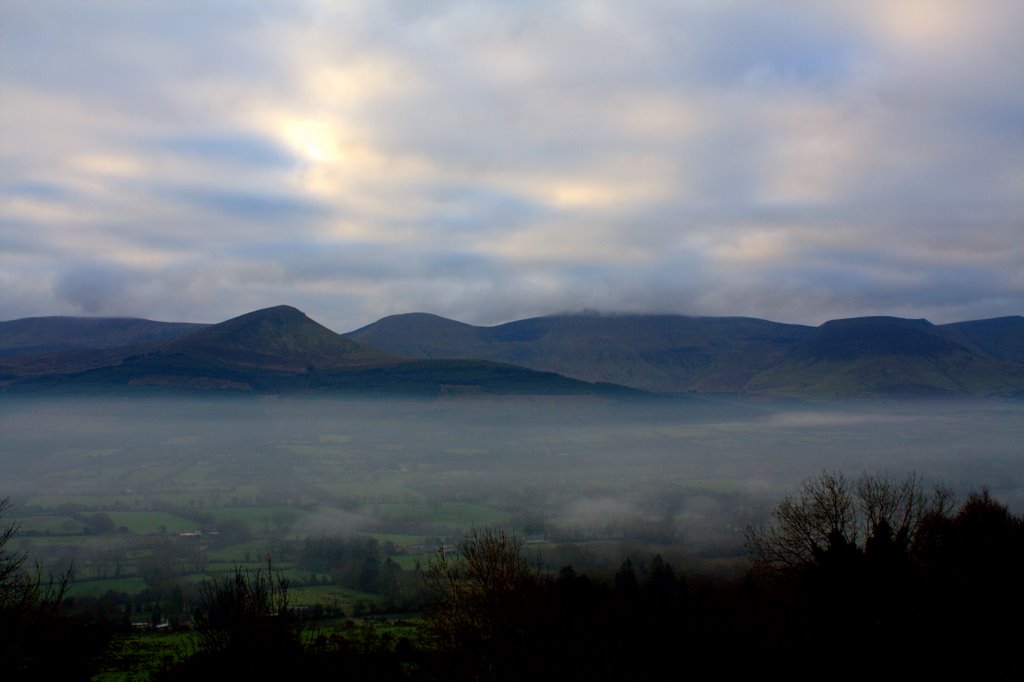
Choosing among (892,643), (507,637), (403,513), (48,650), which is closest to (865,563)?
(892,643)

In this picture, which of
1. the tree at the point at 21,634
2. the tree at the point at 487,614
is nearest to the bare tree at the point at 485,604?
the tree at the point at 487,614

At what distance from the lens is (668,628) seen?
160 ft

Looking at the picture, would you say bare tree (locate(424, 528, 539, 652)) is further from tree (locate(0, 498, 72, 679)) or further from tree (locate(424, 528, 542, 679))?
tree (locate(0, 498, 72, 679))

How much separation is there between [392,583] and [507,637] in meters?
73.9

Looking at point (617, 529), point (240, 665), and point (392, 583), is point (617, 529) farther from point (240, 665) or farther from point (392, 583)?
point (240, 665)

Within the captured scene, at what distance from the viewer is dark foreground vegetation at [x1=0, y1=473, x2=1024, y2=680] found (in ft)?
94.3

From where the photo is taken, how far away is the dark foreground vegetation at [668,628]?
28.8m

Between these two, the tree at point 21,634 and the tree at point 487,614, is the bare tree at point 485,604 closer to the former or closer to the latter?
the tree at point 487,614

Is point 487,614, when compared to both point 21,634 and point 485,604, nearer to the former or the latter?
point 485,604

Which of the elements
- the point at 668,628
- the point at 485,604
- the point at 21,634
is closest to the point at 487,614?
the point at 485,604

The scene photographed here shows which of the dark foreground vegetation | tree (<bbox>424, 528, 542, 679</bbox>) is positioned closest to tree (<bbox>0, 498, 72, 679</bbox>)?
the dark foreground vegetation

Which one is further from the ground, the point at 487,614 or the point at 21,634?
the point at 487,614

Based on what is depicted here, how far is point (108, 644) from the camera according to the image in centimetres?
5309

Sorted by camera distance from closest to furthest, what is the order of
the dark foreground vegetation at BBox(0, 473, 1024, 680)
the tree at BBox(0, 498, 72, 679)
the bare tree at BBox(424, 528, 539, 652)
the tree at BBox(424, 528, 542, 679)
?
the tree at BBox(0, 498, 72, 679), the dark foreground vegetation at BBox(0, 473, 1024, 680), the tree at BBox(424, 528, 542, 679), the bare tree at BBox(424, 528, 539, 652)
